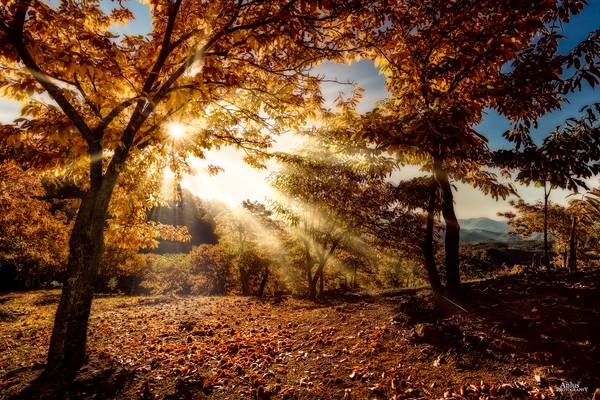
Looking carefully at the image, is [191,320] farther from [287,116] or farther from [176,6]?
[176,6]

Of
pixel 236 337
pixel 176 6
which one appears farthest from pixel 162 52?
pixel 236 337

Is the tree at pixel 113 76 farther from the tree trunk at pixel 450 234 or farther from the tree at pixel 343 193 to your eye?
the tree at pixel 343 193

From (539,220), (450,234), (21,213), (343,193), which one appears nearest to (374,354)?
(450,234)

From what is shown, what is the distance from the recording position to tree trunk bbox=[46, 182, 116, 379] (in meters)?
4.80

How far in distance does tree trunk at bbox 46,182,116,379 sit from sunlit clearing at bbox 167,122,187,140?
177cm

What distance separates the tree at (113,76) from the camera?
4121 mm

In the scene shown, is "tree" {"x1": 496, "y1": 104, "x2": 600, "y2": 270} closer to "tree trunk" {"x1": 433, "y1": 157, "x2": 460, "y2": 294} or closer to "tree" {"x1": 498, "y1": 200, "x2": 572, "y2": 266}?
"tree trunk" {"x1": 433, "y1": 157, "x2": 460, "y2": 294}

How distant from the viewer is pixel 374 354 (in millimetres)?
5250

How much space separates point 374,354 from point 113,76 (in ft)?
19.5

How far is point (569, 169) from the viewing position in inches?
190

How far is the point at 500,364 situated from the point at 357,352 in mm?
2138

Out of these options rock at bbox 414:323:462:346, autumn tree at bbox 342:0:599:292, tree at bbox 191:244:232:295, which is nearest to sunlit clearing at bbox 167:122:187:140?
autumn tree at bbox 342:0:599:292

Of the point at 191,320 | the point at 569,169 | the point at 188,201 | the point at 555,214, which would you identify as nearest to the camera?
the point at 569,169

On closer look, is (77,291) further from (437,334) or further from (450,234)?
(450,234)
